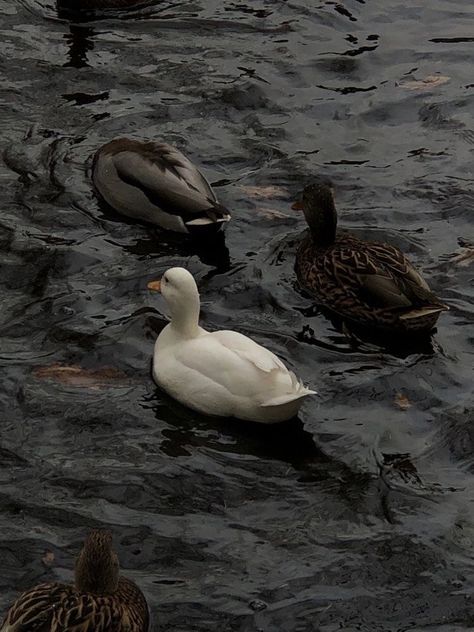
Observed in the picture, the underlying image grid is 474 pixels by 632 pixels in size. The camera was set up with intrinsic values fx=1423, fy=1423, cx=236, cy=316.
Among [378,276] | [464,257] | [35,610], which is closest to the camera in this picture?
[35,610]

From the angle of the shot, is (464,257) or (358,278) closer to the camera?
(358,278)

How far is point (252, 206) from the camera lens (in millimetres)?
10312

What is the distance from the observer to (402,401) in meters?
8.09

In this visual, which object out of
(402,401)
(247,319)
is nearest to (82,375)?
(247,319)

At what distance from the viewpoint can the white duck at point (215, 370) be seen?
7625 millimetres

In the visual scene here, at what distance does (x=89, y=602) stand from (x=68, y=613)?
5.6 inches

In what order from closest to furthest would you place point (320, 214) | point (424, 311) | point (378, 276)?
1. point (424, 311)
2. point (378, 276)
3. point (320, 214)

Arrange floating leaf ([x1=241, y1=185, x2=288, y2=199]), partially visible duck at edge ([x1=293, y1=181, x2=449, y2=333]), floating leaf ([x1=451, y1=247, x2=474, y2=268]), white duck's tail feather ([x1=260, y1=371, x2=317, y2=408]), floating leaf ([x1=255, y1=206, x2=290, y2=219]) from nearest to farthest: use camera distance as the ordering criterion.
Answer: white duck's tail feather ([x1=260, y1=371, x2=317, y2=408])
partially visible duck at edge ([x1=293, y1=181, x2=449, y2=333])
floating leaf ([x1=451, y1=247, x2=474, y2=268])
floating leaf ([x1=255, y1=206, x2=290, y2=219])
floating leaf ([x1=241, y1=185, x2=288, y2=199])

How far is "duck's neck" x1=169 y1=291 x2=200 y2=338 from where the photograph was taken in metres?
8.09

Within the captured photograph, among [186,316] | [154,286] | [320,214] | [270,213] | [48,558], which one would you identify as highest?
[186,316]

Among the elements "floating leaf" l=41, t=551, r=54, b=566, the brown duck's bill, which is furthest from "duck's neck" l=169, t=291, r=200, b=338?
"floating leaf" l=41, t=551, r=54, b=566

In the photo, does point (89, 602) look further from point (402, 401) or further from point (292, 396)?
point (402, 401)

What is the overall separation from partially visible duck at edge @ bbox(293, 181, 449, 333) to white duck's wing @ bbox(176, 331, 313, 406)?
1291 millimetres

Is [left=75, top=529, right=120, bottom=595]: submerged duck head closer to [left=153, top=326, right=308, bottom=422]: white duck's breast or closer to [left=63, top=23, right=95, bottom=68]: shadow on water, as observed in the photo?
[left=153, top=326, right=308, bottom=422]: white duck's breast
